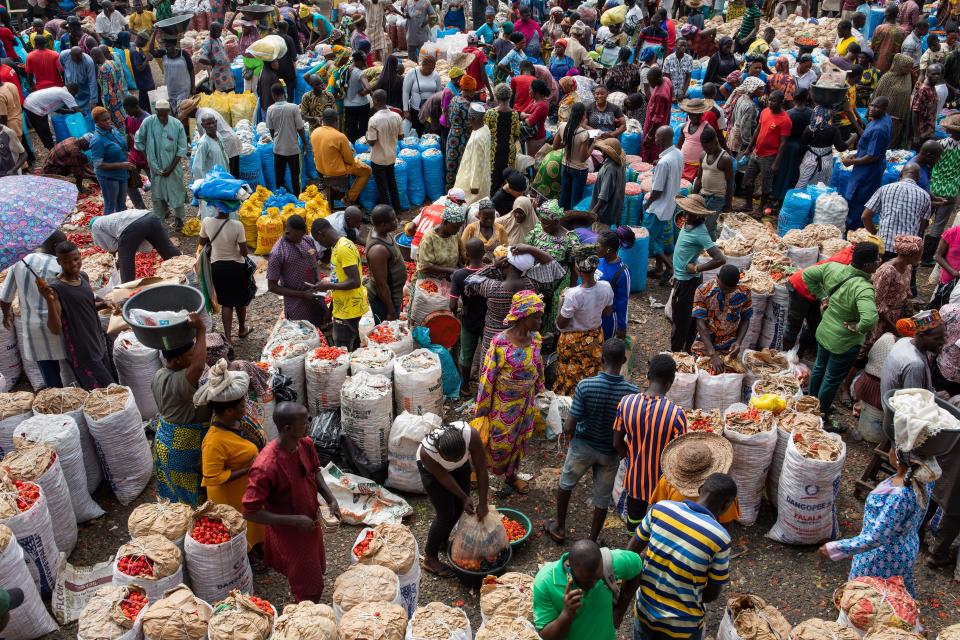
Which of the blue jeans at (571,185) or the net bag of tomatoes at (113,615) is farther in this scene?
the blue jeans at (571,185)

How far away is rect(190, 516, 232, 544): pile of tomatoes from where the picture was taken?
484 centimetres

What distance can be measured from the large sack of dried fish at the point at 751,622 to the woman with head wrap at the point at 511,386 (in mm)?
2097

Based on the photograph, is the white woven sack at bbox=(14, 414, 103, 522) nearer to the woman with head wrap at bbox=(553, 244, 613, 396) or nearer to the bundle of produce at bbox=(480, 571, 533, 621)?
the bundle of produce at bbox=(480, 571, 533, 621)

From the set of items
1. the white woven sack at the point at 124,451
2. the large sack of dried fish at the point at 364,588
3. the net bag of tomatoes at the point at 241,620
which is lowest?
the white woven sack at the point at 124,451

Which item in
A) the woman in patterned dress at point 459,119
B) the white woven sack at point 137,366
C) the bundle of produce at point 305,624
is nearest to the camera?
the bundle of produce at point 305,624

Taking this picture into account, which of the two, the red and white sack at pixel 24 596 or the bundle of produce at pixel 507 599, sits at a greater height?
the bundle of produce at pixel 507 599

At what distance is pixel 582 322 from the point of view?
6.68 metres

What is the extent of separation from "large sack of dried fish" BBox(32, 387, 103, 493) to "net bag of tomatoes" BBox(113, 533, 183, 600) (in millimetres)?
1557

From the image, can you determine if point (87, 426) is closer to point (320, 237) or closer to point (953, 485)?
point (320, 237)

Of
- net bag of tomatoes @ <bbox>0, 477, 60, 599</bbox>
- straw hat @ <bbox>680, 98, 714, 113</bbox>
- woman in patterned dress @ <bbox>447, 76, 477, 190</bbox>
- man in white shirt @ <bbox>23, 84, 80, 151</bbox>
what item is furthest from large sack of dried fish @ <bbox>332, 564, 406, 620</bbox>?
man in white shirt @ <bbox>23, 84, 80, 151</bbox>

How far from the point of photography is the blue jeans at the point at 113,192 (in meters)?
9.72

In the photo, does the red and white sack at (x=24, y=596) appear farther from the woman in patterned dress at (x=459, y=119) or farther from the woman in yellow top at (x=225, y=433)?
the woman in patterned dress at (x=459, y=119)

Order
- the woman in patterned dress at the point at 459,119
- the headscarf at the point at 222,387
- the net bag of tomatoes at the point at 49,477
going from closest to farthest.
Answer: the headscarf at the point at 222,387
the net bag of tomatoes at the point at 49,477
the woman in patterned dress at the point at 459,119

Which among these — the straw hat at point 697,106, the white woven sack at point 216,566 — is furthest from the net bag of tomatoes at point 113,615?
the straw hat at point 697,106
